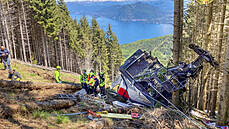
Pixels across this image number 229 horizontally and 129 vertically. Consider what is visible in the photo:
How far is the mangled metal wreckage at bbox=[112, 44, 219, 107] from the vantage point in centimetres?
687

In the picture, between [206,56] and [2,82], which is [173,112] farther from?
[2,82]

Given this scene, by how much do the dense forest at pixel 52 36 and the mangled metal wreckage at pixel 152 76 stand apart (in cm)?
2828

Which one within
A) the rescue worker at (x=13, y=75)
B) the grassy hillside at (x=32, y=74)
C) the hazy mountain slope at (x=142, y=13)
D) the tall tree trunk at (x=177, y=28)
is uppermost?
the hazy mountain slope at (x=142, y=13)

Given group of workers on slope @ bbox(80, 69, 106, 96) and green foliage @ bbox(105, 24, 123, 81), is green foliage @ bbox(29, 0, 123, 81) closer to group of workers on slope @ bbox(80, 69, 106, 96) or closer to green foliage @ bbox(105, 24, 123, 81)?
green foliage @ bbox(105, 24, 123, 81)

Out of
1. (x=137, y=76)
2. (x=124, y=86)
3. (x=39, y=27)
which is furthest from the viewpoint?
(x=39, y=27)

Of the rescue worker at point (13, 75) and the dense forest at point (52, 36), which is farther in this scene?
the dense forest at point (52, 36)

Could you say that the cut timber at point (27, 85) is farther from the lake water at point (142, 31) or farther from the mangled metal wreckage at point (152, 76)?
the lake water at point (142, 31)

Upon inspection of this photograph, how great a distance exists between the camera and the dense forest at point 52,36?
32.7 m

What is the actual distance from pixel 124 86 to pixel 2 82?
636cm

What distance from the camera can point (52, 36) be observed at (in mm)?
36406

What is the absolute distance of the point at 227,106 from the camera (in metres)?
6.84

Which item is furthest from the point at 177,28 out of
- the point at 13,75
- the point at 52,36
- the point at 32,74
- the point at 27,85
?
the point at 52,36

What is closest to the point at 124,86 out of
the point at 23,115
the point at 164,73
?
the point at 164,73

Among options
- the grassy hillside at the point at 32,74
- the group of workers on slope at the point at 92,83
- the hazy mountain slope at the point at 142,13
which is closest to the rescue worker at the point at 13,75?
the grassy hillside at the point at 32,74
